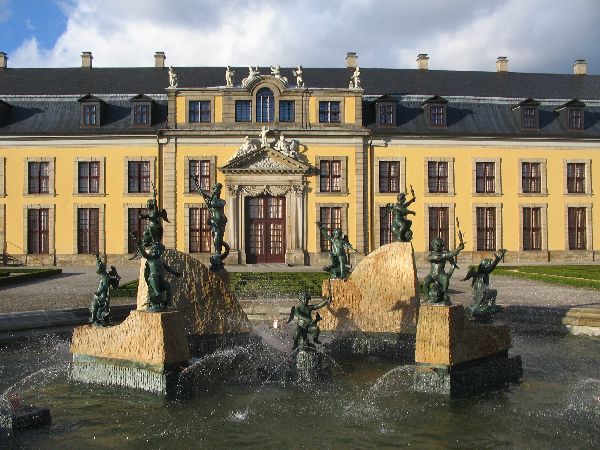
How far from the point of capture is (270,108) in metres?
36.8

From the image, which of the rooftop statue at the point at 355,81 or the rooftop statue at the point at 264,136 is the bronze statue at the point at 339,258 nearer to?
the rooftop statue at the point at 264,136

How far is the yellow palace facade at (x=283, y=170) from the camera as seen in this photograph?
36562mm

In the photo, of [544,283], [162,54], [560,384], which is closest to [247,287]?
[544,283]

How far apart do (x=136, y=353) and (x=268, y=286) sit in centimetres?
1183

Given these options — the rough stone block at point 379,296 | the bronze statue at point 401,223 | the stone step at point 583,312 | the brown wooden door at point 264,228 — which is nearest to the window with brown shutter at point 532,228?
the brown wooden door at point 264,228

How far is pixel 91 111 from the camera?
37375mm

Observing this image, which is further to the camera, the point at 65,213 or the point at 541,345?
the point at 65,213

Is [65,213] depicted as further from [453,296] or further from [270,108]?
[453,296]

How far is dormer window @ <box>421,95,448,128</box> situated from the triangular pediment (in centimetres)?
821

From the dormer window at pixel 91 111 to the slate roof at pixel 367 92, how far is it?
46 cm

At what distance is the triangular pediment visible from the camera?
118 ft

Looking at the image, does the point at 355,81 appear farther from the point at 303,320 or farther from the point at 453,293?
the point at 303,320

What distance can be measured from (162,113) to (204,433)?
32.6m

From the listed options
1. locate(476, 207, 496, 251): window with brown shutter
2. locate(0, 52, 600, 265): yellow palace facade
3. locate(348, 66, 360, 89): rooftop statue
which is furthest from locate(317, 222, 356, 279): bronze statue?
locate(476, 207, 496, 251): window with brown shutter
